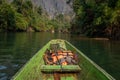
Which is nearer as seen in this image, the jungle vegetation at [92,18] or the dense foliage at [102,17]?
the dense foliage at [102,17]

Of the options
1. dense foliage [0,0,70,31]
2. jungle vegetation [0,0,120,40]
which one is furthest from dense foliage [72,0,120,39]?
dense foliage [0,0,70,31]

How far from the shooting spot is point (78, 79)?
1164cm

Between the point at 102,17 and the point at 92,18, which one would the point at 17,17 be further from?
the point at 102,17

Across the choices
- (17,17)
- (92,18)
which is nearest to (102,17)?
(92,18)

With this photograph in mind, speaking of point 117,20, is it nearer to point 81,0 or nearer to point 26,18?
point 81,0

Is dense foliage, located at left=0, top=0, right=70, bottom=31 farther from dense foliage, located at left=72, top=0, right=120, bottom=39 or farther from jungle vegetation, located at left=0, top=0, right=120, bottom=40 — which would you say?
dense foliage, located at left=72, top=0, right=120, bottom=39

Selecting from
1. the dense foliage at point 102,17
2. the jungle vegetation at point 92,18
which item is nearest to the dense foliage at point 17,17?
the jungle vegetation at point 92,18

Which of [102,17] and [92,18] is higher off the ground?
[92,18]

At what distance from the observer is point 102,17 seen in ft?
187

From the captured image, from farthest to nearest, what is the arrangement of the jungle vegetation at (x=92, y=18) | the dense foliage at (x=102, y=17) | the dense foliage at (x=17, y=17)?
the dense foliage at (x=17, y=17), the jungle vegetation at (x=92, y=18), the dense foliage at (x=102, y=17)

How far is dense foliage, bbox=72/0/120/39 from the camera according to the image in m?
50.6

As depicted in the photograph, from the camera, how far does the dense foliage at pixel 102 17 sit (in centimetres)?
5062

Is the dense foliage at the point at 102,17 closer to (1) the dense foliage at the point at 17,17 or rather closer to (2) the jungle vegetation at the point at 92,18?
(2) the jungle vegetation at the point at 92,18

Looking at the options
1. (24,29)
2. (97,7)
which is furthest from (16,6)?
(97,7)
